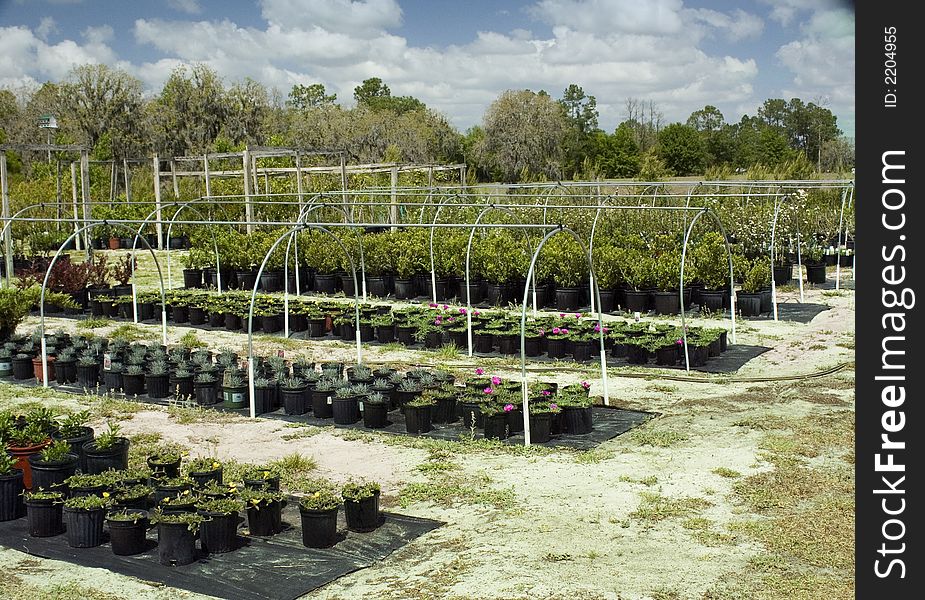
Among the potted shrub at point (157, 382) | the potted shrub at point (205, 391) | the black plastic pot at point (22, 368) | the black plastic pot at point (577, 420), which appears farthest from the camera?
the black plastic pot at point (22, 368)

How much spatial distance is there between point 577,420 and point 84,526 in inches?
144

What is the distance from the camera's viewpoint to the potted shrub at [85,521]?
5.22m

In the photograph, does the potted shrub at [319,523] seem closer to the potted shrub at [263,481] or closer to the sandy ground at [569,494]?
the sandy ground at [569,494]

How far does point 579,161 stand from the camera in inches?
1725

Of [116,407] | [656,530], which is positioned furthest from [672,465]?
[116,407]

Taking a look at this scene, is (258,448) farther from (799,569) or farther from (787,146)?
(787,146)

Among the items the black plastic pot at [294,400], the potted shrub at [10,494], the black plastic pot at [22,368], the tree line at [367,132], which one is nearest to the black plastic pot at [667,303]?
the black plastic pot at [294,400]

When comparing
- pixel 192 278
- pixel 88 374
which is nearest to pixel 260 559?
pixel 88 374

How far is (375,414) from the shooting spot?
776 cm

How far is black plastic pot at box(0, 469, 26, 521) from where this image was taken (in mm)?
5707

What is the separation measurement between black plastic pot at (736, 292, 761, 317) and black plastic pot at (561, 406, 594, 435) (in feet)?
18.9

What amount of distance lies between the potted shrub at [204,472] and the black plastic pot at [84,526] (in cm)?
63

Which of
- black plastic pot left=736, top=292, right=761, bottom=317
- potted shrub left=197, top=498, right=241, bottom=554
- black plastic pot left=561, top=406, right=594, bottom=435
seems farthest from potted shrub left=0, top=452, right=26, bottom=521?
black plastic pot left=736, top=292, right=761, bottom=317
